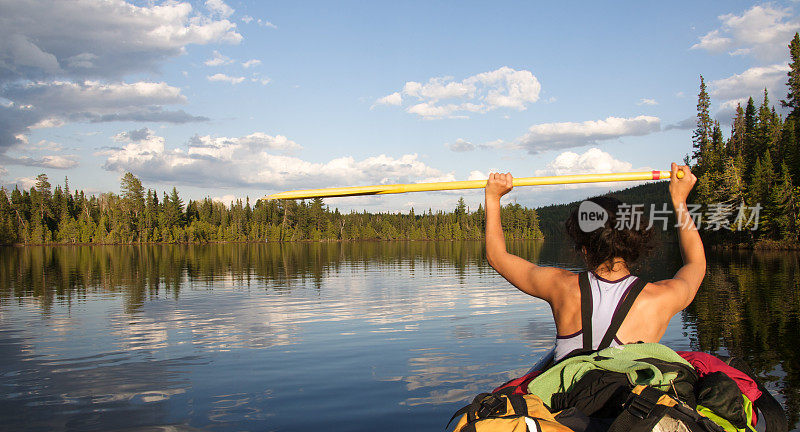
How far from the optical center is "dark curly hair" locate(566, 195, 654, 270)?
3232 millimetres

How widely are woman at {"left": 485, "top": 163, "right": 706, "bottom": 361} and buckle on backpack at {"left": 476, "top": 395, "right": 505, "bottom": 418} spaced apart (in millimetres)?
680

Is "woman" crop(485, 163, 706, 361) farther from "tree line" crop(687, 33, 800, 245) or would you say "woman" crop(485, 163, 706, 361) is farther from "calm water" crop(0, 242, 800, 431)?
"tree line" crop(687, 33, 800, 245)

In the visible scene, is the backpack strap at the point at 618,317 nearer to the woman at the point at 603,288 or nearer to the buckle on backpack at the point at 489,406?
the woman at the point at 603,288

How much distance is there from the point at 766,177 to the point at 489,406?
3067 inches

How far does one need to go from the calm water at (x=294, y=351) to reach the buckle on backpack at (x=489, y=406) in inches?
52.4

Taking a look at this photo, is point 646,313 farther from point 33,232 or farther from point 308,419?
point 33,232

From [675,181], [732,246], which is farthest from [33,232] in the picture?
[675,181]

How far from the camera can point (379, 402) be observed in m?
8.94

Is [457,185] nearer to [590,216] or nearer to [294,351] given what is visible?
[590,216]

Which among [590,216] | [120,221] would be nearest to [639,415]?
[590,216]

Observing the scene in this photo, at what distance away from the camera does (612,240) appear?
323 centimetres

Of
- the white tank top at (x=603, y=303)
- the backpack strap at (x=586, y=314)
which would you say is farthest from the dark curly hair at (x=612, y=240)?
the backpack strap at (x=586, y=314)

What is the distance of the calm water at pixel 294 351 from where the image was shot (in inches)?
340

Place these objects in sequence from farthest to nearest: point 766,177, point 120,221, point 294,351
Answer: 1. point 120,221
2. point 766,177
3. point 294,351
